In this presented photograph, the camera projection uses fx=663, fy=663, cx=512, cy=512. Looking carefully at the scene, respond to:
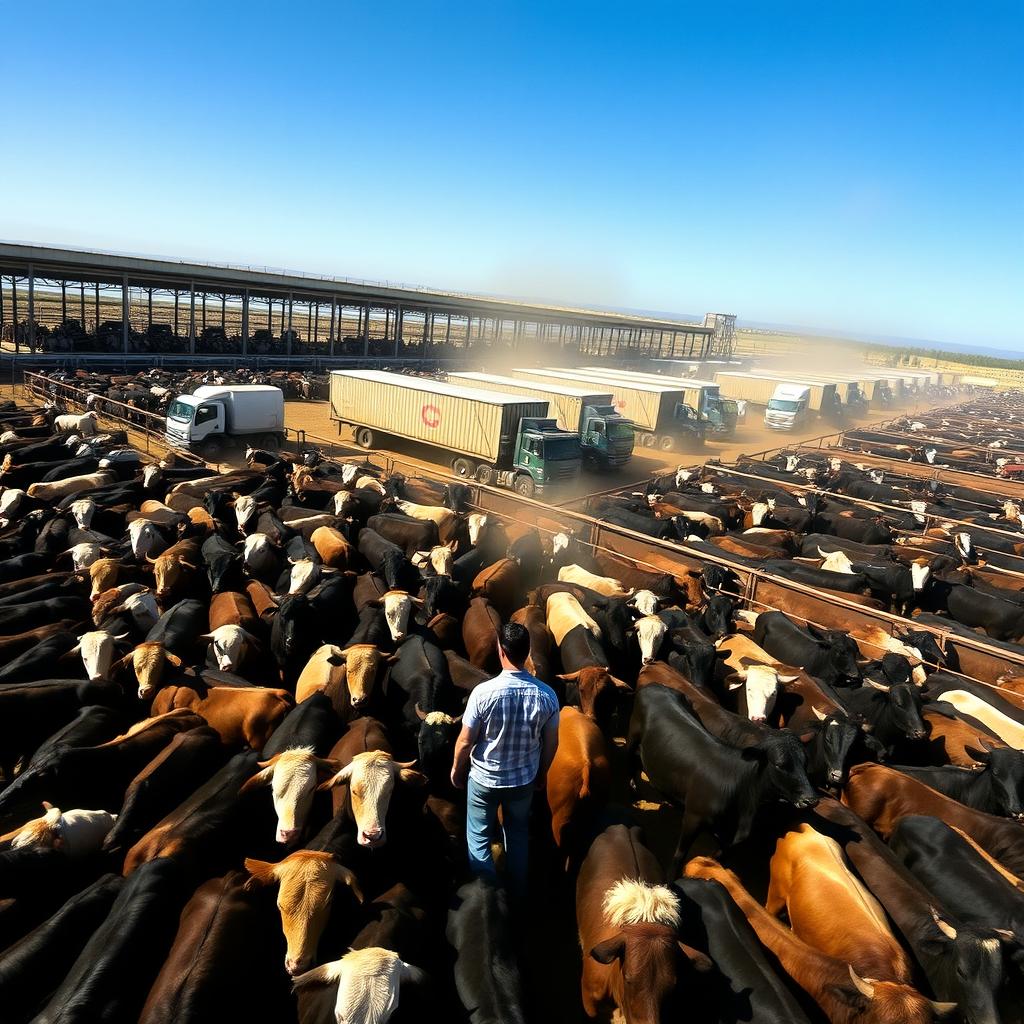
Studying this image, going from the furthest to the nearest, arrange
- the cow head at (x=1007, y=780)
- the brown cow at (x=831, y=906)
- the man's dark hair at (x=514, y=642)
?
the cow head at (x=1007, y=780) < the brown cow at (x=831, y=906) < the man's dark hair at (x=514, y=642)

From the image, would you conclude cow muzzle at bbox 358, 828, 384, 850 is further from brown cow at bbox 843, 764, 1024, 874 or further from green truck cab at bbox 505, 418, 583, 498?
green truck cab at bbox 505, 418, 583, 498

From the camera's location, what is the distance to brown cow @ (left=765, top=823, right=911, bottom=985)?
4.10 metres

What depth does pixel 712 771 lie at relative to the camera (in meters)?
5.55

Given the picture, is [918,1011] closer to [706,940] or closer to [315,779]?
[706,940]

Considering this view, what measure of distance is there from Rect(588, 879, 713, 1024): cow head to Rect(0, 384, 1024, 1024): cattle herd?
2 cm

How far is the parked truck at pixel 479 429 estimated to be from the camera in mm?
19031

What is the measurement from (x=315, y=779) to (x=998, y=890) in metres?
4.88

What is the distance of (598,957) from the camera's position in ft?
11.5

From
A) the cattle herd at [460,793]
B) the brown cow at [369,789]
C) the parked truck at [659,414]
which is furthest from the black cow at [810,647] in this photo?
the parked truck at [659,414]

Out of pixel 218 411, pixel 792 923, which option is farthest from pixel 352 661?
pixel 218 411

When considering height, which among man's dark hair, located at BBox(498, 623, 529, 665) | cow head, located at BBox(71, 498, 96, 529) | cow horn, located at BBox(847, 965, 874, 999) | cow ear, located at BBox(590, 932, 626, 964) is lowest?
cow head, located at BBox(71, 498, 96, 529)

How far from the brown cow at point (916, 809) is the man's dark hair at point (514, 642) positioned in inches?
155

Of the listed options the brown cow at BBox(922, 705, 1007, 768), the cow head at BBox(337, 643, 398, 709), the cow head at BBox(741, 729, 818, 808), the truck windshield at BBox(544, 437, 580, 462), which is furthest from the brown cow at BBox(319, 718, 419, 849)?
the truck windshield at BBox(544, 437, 580, 462)

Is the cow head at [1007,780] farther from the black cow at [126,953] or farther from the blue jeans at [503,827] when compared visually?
the black cow at [126,953]
